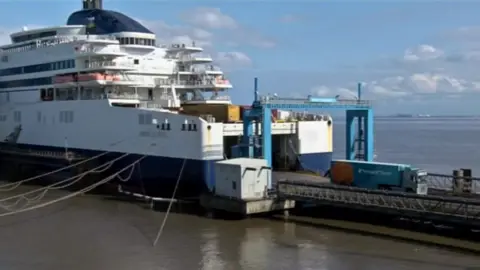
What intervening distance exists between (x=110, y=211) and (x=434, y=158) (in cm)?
4008

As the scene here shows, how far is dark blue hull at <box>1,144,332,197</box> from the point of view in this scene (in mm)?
22812

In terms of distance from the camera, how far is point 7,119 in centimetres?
3541

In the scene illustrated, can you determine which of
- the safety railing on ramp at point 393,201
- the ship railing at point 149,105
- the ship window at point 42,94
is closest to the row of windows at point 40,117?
the ship window at point 42,94

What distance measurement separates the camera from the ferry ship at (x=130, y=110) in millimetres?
23609

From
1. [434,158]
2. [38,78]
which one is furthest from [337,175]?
[434,158]

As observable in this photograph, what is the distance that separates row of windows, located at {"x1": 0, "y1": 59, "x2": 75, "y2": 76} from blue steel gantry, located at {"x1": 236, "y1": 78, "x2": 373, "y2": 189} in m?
10.3

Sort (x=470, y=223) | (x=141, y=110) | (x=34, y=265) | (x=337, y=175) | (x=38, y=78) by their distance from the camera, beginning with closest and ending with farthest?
(x=34, y=265) < (x=470, y=223) < (x=337, y=175) < (x=141, y=110) < (x=38, y=78)

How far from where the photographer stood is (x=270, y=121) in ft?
75.6

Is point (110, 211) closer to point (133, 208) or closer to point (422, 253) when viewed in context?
point (133, 208)

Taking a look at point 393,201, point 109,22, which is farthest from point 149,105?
point 393,201

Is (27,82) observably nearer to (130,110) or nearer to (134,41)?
(134,41)

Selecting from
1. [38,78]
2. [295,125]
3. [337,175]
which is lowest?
[337,175]

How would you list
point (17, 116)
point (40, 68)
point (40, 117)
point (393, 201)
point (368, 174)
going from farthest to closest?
point (17, 116)
point (40, 117)
point (40, 68)
point (368, 174)
point (393, 201)

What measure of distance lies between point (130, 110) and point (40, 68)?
9.32 m
